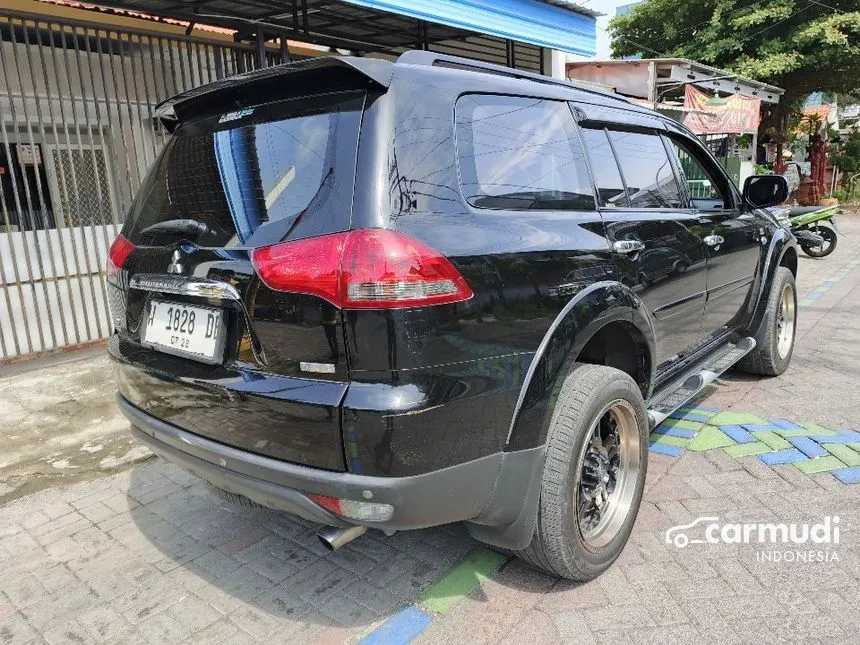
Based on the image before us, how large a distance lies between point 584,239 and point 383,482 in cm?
122

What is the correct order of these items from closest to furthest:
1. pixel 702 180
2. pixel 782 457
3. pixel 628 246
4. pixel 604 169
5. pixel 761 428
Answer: pixel 628 246, pixel 604 169, pixel 782 457, pixel 761 428, pixel 702 180

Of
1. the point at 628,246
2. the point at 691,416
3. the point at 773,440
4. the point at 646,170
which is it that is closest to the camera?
the point at 628,246

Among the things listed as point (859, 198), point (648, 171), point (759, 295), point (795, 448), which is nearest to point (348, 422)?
point (648, 171)

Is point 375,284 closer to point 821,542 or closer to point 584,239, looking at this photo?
point 584,239

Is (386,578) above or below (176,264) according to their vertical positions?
below

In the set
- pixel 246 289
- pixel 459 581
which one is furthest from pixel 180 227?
pixel 459 581

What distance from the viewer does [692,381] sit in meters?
3.48

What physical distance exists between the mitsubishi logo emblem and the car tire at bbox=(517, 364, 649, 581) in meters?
1.39

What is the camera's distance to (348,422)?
1.80 m

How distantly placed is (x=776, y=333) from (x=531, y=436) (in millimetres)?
3362

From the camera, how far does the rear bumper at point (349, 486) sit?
1842 mm

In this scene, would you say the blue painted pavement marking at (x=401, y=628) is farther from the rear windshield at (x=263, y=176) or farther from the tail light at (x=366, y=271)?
the rear windshield at (x=263, y=176)

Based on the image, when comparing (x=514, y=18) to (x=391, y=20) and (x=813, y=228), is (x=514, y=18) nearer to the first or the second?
(x=391, y=20)

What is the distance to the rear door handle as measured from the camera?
103 inches
